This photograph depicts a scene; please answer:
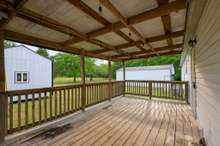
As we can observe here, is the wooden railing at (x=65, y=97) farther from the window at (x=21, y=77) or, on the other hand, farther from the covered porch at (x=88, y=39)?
the window at (x=21, y=77)

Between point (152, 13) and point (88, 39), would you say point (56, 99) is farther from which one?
point (152, 13)

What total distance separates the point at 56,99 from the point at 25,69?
6.42m

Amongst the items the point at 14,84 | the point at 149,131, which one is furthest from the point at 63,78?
the point at 149,131

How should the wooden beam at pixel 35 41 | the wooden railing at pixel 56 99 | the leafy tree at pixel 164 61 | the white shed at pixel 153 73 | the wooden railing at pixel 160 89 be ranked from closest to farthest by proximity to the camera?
the wooden beam at pixel 35 41, the wooden railing at pixel 56 99, the wooden railing at pixel 160 89, the white shed at pixel 153 73, the leafy tree at pixel 164 61

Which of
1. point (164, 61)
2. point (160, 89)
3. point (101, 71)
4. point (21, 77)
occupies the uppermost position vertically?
point (164, 61)

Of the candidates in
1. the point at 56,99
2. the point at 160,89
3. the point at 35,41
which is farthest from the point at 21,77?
the point at 160,89

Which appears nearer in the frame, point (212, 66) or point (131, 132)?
point (212, 66)

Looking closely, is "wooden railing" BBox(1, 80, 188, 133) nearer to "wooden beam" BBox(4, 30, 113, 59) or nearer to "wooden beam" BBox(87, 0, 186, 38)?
"wooden beam" BBox(4, 30, 113, 59)

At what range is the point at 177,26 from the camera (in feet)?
11.4

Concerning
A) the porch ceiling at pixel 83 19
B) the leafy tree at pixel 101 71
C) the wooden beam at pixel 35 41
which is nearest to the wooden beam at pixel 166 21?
the porch ceiling at pixel 83 19

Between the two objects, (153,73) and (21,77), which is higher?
(153,73)

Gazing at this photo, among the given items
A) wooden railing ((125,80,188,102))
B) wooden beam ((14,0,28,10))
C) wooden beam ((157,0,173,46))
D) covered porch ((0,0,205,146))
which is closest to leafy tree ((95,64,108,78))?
wooden railing ((125,80,188,102))

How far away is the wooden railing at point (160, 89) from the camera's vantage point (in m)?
6.34

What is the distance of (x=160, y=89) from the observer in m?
7.05
